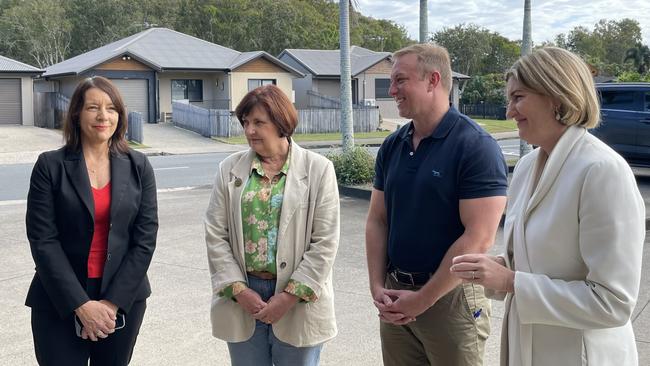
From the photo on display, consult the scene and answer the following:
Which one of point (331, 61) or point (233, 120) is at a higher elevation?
point (331, 61)

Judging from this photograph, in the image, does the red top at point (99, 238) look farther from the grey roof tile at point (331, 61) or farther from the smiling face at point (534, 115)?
the grey roof tile at point (331, 61)

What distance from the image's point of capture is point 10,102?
36562 millimetres

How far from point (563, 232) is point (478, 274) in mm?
331

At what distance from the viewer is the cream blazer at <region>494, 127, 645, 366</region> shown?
223cm

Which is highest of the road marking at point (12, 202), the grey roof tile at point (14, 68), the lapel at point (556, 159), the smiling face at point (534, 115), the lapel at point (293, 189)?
the grey roof tile at point (14, 68)

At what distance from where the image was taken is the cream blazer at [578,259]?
223cm

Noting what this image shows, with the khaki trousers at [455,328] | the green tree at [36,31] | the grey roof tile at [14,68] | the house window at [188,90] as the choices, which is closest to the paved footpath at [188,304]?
the khaki trousers at [455,328]

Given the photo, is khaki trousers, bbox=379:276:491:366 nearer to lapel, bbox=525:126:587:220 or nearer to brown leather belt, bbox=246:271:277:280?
brown leather belt, bbox=246:271:277:280

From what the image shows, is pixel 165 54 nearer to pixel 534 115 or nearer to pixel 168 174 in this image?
pixel 168 174

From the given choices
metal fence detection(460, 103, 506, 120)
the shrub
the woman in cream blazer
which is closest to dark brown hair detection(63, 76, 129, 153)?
the woman in cream blazer

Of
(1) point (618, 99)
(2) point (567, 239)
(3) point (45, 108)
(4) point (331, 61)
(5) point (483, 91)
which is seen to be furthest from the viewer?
(5) point (483, 91)

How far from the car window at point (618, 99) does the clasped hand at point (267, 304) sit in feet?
37.8

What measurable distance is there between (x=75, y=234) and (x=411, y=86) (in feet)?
5.79

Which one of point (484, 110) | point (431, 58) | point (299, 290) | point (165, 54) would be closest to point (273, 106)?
point (431, 58)
